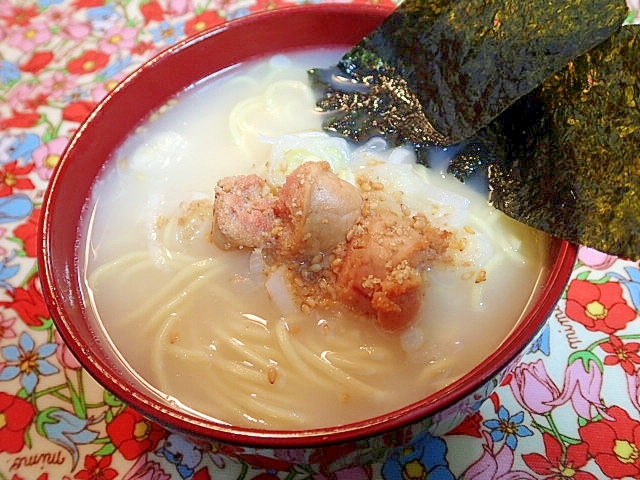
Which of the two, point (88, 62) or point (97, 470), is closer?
point (97, 470)

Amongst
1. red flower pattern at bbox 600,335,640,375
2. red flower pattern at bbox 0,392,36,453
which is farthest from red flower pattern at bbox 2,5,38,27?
red flower pattern at bbox 600,335,640,375

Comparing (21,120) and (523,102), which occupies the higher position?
(523,102)

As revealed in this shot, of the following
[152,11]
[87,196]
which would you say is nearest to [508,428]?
[87,196]

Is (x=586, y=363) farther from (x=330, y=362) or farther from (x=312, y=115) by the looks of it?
(x=312, y=115)

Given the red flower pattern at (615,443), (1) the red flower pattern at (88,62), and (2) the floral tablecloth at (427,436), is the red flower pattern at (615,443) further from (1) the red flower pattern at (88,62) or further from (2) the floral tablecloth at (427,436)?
(1) the red flower pattern at (88,62)

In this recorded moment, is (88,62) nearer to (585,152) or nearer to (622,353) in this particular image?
(585,152)

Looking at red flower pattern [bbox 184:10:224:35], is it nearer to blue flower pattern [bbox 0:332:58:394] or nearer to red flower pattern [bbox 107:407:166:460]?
blue flower pattern [bbox 0:332:58:394]
